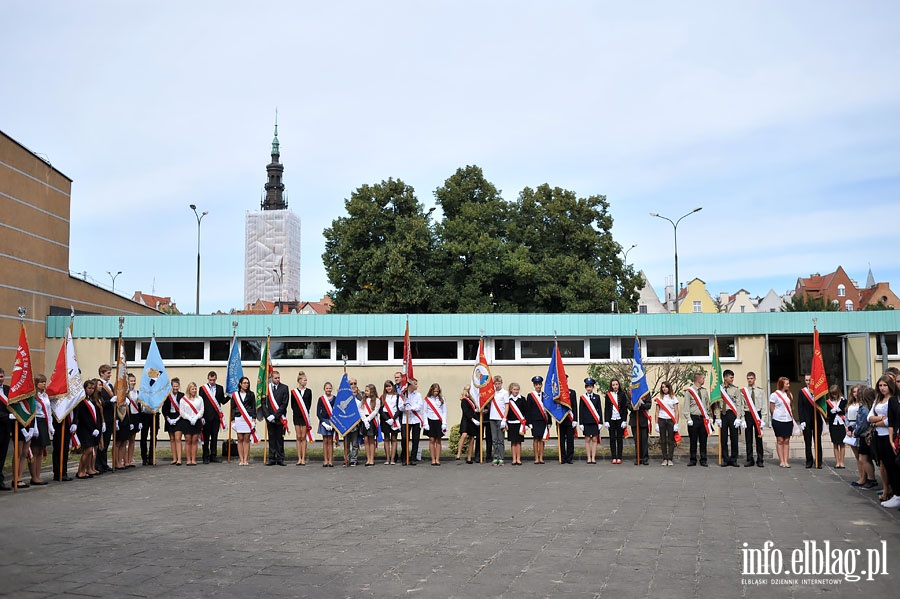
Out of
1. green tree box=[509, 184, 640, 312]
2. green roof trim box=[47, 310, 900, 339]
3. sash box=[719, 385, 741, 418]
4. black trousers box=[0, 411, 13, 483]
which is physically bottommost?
black trousers box=[0, 411, 13, 483]

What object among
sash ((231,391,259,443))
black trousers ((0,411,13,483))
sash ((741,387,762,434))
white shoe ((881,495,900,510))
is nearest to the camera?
white shoe ((881,495,900,510))

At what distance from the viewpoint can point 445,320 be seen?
1016 inches

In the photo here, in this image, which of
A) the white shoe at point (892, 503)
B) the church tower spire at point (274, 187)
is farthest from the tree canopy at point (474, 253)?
the church tower spire at point (274, 187)

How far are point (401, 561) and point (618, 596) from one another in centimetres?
220

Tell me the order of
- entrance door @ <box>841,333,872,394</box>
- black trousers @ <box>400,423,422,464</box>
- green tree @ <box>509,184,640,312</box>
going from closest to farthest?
black trousers @ <box>400,423,422,464</box> → entrance door @ <box>841,333,872,394</box> → green tree @ <box>509,184,640,312</box>

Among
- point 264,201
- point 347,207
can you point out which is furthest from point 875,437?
point 264,201

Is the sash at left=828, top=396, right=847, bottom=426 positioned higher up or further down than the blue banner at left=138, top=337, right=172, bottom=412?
further down

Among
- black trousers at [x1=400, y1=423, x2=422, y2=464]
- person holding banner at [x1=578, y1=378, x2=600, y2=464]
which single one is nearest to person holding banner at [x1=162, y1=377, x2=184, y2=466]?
black trousers at [x1=400, y1=423, x2=422, y2=464]

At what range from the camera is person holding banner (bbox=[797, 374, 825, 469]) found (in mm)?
16781

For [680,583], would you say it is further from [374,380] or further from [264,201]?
[264,201]

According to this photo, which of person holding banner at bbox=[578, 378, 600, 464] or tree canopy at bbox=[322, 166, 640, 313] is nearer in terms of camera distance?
person holding banner at bbox=[578, 378, 600, 464]

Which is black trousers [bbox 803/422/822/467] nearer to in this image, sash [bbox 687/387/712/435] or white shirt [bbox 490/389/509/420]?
sash [bbox 687/387/712/435]

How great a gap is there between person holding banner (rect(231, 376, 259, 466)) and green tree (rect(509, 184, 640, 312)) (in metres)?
22.1

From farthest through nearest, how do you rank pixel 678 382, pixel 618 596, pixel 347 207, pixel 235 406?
pixel 347 207 < pixel 678 382 < pixel 235 406 < pixel 618 596
